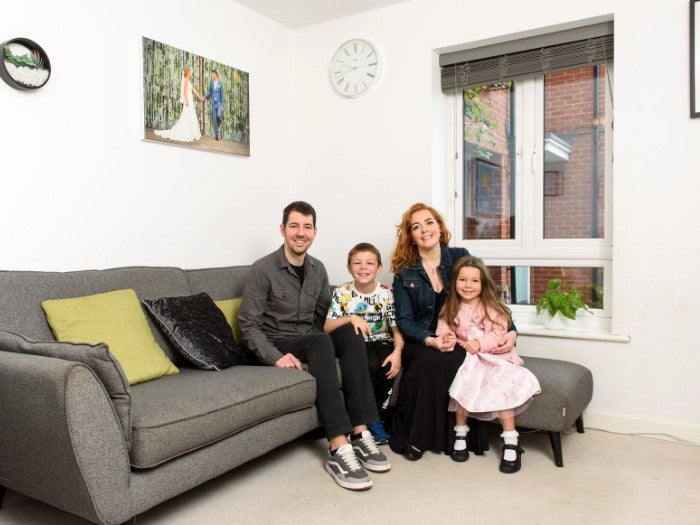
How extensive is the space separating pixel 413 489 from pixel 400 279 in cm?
101

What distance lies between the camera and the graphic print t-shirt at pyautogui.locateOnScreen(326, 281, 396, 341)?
2.86 meters

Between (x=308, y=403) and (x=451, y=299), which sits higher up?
(x=451, y=299)

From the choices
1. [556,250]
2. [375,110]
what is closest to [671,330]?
[556,250]

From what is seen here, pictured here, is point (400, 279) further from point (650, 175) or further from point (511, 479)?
point (650, 175)

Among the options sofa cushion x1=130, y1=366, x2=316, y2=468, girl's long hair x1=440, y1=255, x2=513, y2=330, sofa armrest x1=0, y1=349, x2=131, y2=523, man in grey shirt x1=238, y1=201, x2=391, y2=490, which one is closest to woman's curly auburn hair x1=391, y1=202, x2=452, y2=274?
girl's long hair x1=440, y1=255, x2=513, y2=330

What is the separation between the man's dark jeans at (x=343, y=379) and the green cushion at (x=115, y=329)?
0.56 metres

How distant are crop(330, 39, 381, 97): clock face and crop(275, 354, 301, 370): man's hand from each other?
184cm

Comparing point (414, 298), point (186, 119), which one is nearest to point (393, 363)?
point (414, 298)

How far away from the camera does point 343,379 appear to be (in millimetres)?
2535

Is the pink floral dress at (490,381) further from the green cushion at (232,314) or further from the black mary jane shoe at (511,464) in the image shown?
the green cushion at (232,314)

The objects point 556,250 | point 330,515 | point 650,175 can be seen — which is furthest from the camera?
point 556,250

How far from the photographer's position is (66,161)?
2.60m

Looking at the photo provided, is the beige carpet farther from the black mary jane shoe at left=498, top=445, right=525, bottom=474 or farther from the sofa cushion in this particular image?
the sofa cushion

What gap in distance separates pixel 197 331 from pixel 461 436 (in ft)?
3.95
